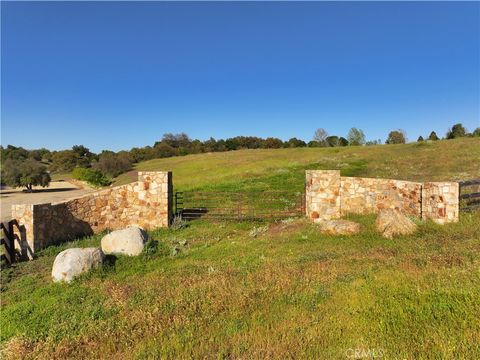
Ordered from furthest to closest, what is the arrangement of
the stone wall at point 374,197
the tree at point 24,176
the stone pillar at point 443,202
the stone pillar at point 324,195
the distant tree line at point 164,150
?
the distant tree line at point 164,150 < the tree at point 24,176 < the stone pillar at point 324,195 < the stone wall at point 374,197 < the stone pillar at point 443,202

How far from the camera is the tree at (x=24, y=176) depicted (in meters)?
59.3

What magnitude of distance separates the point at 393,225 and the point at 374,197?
3.82 meters

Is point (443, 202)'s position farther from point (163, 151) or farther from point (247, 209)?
point (163, 151)

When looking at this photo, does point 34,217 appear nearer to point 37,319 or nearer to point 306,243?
point 37,319

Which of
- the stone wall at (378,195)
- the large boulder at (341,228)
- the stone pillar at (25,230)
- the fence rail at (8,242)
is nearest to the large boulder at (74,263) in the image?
the fence rail at (8,242)

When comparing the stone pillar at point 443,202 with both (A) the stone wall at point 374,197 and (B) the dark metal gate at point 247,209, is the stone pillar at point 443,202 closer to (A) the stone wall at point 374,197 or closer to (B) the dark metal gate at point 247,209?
(A) the stone wall at point 374,197

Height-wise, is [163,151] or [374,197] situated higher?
[163,151]

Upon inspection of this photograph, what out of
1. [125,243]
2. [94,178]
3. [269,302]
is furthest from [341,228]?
[94,178]

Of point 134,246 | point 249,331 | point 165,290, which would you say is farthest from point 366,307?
point 134,246

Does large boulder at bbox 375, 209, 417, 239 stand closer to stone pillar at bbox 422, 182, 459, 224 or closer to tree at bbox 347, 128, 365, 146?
stone pillar at bbox 422, 182, 459, 224

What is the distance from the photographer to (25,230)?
12.8 m

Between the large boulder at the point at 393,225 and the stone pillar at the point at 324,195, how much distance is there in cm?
368

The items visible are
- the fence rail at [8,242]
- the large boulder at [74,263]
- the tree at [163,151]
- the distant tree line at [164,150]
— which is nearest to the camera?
the large boulder at [74,263]

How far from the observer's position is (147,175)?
16.6m
